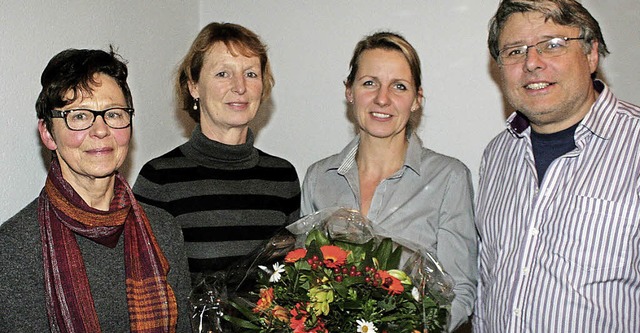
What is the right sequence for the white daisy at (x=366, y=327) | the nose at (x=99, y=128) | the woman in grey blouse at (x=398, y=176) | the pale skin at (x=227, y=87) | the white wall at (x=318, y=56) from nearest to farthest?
the white daisy at (x=366, y=327) < the nose at (x=99, y=128) < the woman in grey blouse at (x=398, y=176) < the pale skin at (x=227, y=87) < the white wall at (x=318, y=56)

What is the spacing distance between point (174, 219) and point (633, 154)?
1447mm

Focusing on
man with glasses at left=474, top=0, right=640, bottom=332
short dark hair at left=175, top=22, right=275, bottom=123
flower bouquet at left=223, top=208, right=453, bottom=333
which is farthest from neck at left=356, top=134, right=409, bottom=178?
flower bouquet at left=223, top=208, right=453, bottom=333

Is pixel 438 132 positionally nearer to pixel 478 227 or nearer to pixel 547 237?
pixel 478 227

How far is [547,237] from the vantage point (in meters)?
2.09

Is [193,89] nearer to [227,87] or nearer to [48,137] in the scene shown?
[227,87]

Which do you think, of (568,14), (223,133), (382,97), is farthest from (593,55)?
(223,133)

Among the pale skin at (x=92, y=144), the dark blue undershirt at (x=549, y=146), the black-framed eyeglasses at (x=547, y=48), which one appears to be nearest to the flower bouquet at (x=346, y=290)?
the pale skin at (x=92, y=144)

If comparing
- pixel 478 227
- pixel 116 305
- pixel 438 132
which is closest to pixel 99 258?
pixel 116 305

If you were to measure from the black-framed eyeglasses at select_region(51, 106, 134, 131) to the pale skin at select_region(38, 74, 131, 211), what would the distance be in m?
0.01

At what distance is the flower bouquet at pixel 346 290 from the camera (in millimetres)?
1482

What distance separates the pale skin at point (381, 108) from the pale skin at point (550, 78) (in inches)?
15.5

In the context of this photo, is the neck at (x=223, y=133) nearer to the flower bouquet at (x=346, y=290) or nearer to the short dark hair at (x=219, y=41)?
the short dark hair at (x=219, y=41)

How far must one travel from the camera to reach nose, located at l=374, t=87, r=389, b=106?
94.2 inches

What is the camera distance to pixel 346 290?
4.89 feet
